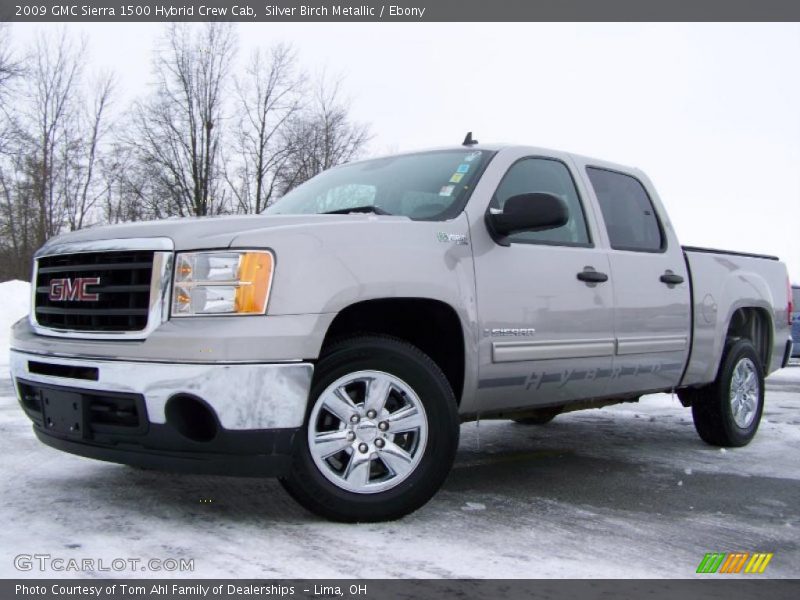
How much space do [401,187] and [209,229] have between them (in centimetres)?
140

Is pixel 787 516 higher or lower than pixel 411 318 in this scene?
lower

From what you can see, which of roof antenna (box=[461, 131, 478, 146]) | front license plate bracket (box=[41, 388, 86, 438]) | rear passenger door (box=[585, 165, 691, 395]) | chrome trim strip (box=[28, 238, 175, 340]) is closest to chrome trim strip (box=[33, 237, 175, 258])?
chrome trim strip (box=[28, 238, 175, 340])

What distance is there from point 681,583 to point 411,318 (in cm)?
171

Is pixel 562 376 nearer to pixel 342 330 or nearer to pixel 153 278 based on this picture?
pixel 342 330

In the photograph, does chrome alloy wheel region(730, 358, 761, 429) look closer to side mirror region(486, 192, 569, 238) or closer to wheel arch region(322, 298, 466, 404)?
side mirror region(486, 192, 569, 238)

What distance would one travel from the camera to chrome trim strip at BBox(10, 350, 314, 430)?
307 cm

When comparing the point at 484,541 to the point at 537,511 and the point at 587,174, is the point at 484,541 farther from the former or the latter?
the point at 587,174

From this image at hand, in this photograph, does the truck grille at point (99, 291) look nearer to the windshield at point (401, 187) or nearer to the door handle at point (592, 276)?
the windshield at point (401, 187)

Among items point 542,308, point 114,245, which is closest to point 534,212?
point 542,308

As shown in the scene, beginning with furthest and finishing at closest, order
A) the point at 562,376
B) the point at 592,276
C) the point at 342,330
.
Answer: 1. the point at 592,276
2. the point at 562,376
3. the point at 342,330

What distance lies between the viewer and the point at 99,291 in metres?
3.39

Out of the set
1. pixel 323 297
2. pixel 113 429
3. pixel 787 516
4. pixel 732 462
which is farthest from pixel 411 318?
pixel 732 462

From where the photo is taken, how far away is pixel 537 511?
379 centimetres

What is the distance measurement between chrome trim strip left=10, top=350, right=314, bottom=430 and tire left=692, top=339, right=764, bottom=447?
3.68 metres
